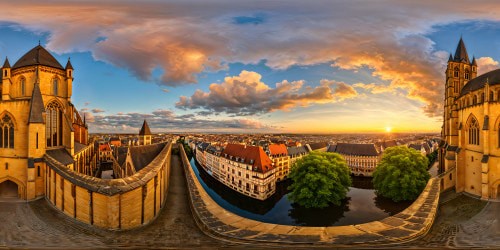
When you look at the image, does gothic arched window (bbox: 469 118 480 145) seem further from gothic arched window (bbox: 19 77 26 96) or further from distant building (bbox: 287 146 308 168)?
gothic arched window (bbox: 19 77 26 96)

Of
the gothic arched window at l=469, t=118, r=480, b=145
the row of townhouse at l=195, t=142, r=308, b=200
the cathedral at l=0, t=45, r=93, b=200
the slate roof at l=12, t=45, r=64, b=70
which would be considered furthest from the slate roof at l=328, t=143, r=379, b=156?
the slate roof at l=12, t=45, r=64, b=70

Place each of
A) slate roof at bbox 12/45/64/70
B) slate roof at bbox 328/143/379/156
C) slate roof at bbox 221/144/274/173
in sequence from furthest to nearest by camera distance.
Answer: slate roof at bbox 328/143/379/156 < slate roof at bbox 221/144/274/173 < slate roof at bbox 12/45/64/70

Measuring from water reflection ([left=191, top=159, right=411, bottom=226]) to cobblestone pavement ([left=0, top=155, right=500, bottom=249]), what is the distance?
14.2 metres

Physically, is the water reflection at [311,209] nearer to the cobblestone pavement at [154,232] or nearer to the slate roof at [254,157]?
the slate roof at [254,157]

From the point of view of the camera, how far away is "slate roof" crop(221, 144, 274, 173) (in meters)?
48.9

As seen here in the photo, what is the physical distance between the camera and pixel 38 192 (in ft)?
68.3

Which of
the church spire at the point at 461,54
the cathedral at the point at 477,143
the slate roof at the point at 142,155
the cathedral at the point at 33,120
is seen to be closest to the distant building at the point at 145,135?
the slate roof at the point at 142,155

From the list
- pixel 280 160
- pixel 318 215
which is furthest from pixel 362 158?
pixel 318 215

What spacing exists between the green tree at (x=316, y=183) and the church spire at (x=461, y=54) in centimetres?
2668

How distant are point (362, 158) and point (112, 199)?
73.2 metres

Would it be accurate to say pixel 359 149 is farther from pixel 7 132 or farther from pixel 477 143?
pixel 7 132

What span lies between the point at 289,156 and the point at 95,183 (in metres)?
57.9

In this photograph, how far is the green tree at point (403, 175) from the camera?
33.7 metres

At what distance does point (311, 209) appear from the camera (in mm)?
36844
